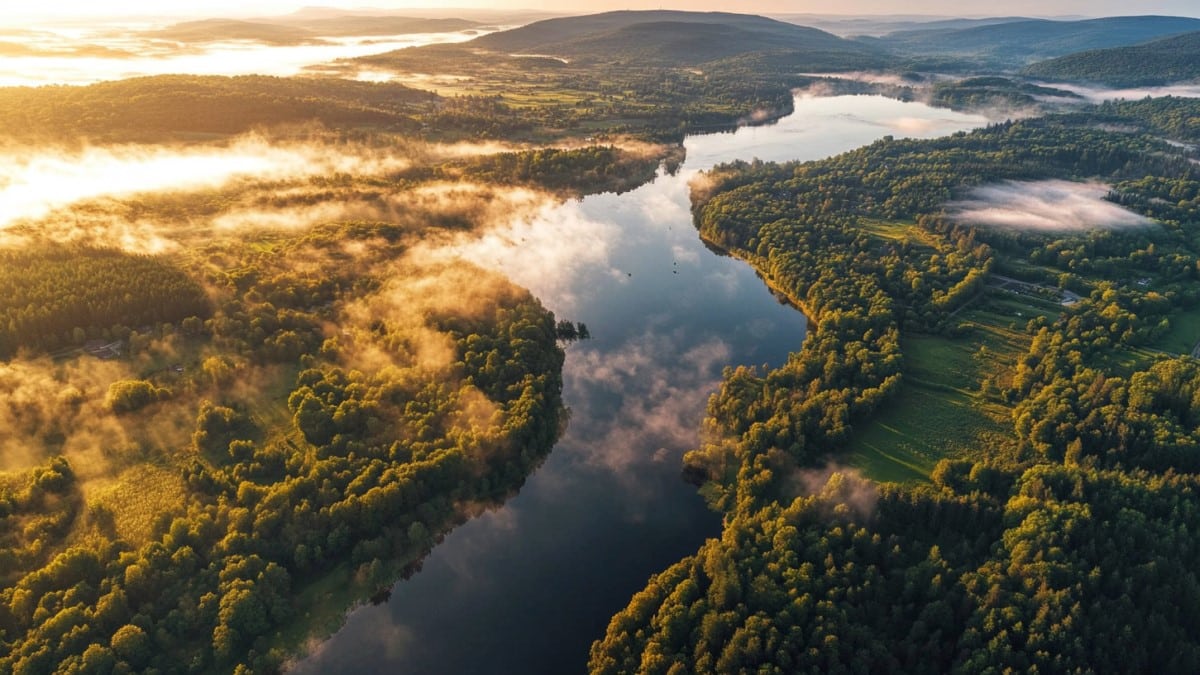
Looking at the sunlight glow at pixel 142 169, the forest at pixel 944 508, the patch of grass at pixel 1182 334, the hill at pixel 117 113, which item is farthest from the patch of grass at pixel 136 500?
the hill at pixel 117 113

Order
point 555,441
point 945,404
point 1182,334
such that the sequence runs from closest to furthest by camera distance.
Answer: point 555,441
point 945,404
point 1182,334

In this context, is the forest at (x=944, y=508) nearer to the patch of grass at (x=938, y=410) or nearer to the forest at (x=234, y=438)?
the patch of grass at (x=938, y=410)

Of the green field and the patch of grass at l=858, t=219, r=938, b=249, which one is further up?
the patch of grass at l=858, t=219, r=938, b=249

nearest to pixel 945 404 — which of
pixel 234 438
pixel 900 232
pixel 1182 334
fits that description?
pixel 1182 334

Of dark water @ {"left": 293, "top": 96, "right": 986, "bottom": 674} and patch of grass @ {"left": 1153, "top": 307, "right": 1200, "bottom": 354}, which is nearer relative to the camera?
dark water @ {"left": 293, "top": 96, "right": 986, "bottom": 674}

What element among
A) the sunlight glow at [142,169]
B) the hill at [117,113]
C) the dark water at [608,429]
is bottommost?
the dark water at [608,429]

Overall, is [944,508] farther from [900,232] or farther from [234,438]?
[900,232]

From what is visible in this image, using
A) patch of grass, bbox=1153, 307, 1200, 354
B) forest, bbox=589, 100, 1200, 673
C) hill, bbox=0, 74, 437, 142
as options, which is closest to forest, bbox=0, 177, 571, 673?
forest, bbox=589, 100, 1200, 673

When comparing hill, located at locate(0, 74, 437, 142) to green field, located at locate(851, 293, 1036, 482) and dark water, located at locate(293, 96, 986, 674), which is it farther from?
green field, located at locate(851, 293, 1036, 482)

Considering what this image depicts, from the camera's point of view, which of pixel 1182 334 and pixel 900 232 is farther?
pixel 900 232
